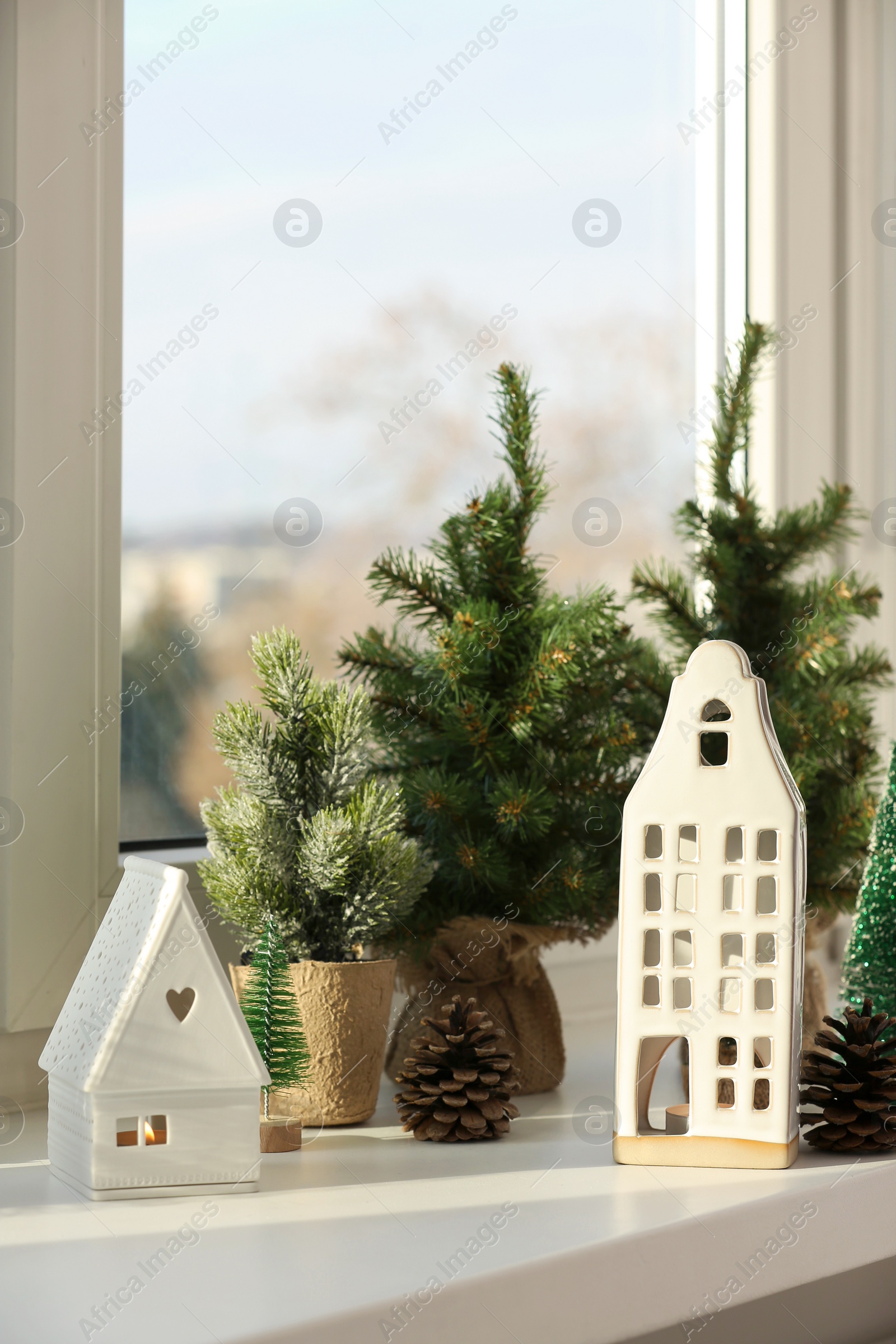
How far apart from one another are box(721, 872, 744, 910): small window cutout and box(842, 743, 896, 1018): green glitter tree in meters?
0.20

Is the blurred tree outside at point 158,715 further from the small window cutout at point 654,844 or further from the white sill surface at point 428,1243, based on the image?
the small window cutout at point 654,844

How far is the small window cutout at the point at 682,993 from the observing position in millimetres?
763

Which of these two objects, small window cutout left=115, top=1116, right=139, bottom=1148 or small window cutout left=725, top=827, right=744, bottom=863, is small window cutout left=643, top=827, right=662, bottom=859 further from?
small window cutout left=115, top=1116, right=139, bottom=1148

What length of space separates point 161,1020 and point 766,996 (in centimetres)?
34

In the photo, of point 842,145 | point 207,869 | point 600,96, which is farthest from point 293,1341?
point 842,145

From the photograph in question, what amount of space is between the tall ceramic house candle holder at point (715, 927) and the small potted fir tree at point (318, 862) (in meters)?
0.17

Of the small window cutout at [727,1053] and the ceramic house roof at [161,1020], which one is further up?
the ceramic house roof at [161,1020]

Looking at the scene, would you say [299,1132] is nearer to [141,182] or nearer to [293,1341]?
[293,1341]

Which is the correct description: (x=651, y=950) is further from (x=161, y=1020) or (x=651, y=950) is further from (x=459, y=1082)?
(x=161, y=1020)

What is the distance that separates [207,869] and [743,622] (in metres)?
0.48

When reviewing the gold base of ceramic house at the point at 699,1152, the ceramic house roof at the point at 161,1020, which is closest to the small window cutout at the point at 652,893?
the gold base of ceramic house at the point at 699,1152

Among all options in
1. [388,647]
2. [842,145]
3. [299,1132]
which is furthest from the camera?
[842,145]

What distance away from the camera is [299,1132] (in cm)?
78

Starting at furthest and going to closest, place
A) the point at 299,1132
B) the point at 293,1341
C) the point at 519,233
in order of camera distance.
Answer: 1. the point at 519,233
2. the point at 299,1132
3. the point at 293,1341
